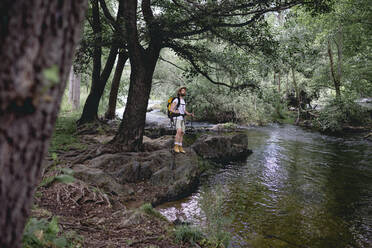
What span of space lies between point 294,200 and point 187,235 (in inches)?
172

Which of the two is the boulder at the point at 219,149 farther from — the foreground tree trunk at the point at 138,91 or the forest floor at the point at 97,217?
the forest floor at the point at 97,217

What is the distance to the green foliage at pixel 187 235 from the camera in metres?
4.00

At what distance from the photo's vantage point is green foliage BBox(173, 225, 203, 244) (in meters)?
4.00

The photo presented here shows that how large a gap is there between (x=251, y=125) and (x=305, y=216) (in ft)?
54.0

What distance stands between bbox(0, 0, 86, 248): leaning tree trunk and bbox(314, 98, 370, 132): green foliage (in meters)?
21.1

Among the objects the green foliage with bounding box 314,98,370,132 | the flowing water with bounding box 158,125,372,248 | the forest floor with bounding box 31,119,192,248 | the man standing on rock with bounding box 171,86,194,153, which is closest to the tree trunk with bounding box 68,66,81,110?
the man standing on rock with bounding box 171,86,194,153

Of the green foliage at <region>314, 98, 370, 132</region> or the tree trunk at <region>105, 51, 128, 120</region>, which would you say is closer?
the tree trunk at <region>105, 51, 128, 120</region>

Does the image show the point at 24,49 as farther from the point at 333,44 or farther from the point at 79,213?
the point at 333,44

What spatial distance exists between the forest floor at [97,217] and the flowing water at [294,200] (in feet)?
4.69

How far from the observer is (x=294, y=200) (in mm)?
7250

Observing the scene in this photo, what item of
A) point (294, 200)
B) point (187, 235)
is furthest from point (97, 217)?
point (294, 200)

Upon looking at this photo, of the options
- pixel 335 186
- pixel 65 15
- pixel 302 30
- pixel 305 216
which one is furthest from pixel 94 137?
pixel 302 30

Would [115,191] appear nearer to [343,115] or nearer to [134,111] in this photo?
[134,111]

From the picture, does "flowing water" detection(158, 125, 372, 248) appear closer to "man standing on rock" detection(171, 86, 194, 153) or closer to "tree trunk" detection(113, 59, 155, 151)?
"man standing on rock" detection(171, 86, 194, 153)
